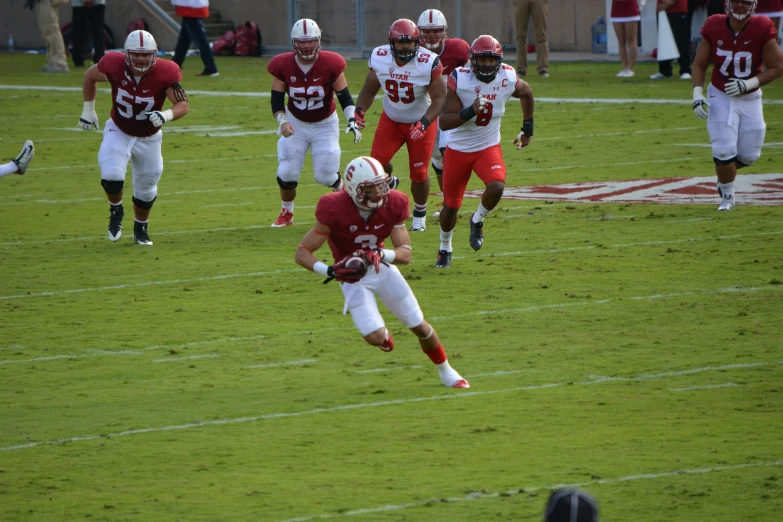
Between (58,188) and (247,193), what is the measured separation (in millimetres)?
2217

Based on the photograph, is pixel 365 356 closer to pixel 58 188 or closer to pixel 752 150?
pixel 752 150

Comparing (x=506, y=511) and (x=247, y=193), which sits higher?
(x=506, y=511)

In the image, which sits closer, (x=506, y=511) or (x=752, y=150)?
(x=506, y=511)

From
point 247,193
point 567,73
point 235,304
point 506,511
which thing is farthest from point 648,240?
point 567,73

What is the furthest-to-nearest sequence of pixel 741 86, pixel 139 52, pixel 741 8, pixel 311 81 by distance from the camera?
pixel 311 81 → pixel 741 8 → pixel 741 86 → pixel 139 52

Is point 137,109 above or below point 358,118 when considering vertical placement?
above

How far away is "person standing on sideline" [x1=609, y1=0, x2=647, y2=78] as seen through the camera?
2167 cm

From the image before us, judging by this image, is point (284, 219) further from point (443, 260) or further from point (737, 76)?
point (737, 76)

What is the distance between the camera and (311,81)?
38.4 ft

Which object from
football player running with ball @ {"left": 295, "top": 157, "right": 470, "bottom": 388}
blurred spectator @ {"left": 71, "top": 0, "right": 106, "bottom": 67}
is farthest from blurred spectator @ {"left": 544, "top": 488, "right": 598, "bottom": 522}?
blurred spectator @ {"left": 71, "top": 0, "right": 106, "bottom": 67}

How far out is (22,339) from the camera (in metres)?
8.38

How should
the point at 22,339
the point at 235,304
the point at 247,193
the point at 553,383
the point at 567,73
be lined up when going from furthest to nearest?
1. the point at 567,73
2. the point at 247,193
3. the point at 235,304
4. the point at 22,339
5. the point at 553,383

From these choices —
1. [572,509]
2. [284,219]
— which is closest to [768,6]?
[284,219]

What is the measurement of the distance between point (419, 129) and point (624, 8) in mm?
11917
